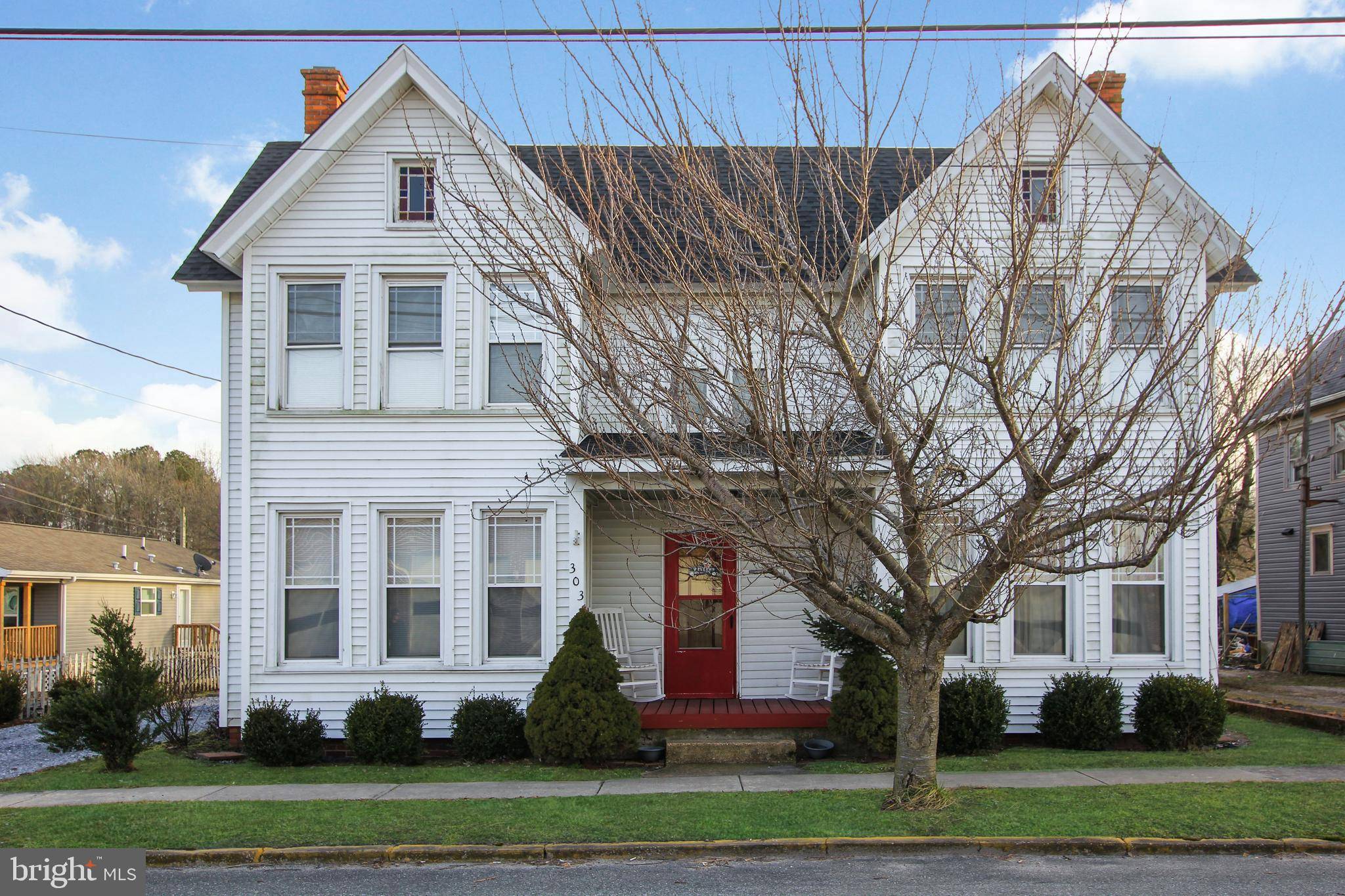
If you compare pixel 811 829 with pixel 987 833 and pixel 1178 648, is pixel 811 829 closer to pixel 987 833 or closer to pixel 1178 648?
pixel 987 833

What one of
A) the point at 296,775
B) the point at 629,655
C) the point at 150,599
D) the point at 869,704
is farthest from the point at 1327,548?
the point at 150,599

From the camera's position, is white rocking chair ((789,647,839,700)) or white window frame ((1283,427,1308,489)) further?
white window frame ((1283,427,1308,489))

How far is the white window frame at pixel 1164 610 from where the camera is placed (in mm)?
12539

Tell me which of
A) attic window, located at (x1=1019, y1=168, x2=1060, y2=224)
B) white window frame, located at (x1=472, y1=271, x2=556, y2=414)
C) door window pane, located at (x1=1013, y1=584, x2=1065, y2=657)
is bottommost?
door window pane, located at (x1=1013, y1=584, x2=1065, y2=657)

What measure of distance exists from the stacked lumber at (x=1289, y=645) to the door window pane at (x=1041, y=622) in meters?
13.0

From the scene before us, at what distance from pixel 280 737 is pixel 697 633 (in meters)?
5.32

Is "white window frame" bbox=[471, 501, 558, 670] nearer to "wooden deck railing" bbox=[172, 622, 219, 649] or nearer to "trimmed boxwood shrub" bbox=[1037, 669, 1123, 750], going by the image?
"trimmed boxwood shrub" bbox=[1037, 669, 1123, 750]

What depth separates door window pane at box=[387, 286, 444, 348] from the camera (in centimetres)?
1277

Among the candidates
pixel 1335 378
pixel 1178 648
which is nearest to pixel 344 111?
pixel 1178 648

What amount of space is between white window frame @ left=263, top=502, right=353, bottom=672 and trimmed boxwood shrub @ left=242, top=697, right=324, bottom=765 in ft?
2.36

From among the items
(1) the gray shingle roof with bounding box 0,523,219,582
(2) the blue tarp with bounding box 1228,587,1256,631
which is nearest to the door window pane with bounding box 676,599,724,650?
(1) the gray shingle roof with bounding box 0,523,219,582

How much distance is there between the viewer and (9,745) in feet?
48.6

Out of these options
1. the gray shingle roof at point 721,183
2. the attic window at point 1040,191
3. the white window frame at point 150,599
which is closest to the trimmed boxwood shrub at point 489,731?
the gray shingle roof at point 721,183

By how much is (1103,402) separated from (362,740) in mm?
9374
